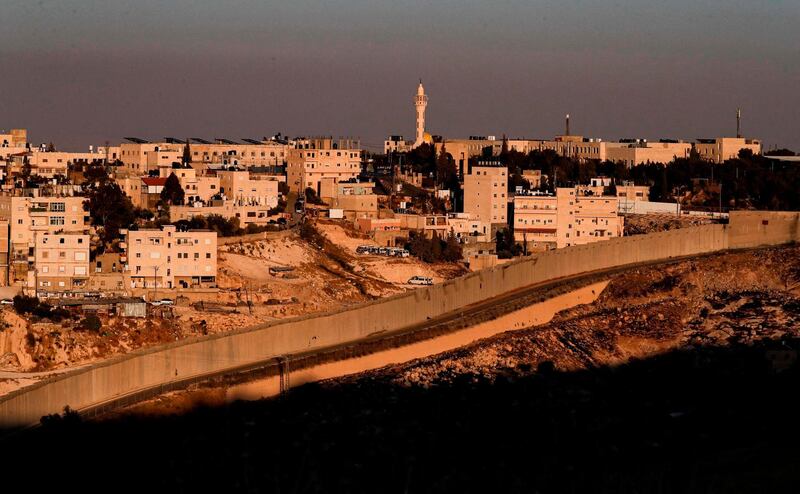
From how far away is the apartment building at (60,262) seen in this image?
4788cm

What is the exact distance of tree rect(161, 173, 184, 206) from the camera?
57031 mm

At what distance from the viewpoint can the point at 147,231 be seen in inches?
1955

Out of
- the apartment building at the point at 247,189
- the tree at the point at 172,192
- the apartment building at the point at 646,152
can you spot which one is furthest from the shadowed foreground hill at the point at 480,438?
the apartment building at the point at 646,152

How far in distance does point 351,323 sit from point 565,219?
2664cm

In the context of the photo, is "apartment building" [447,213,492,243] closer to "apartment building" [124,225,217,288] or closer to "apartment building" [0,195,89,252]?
"apartment building" [124,225,217,288]

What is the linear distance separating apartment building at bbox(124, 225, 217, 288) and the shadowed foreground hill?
711 inches

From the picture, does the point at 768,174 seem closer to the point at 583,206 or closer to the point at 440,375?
the point at 583,206

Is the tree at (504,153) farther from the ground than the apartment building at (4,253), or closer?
farther from the ground

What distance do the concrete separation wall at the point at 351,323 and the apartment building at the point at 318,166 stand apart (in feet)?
77.9

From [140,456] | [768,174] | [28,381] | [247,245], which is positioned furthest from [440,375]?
[768,174]

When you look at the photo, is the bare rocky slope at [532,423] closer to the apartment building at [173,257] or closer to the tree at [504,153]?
the apartment building at [173,257]

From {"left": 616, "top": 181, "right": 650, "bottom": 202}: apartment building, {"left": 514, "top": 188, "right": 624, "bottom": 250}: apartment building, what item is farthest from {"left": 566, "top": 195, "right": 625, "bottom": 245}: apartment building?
{"left": 616, "top": 181, "right": 650, "bottom": 202}: apartment building

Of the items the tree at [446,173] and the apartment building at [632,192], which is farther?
the tree at [446,173]

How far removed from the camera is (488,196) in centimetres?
6262
